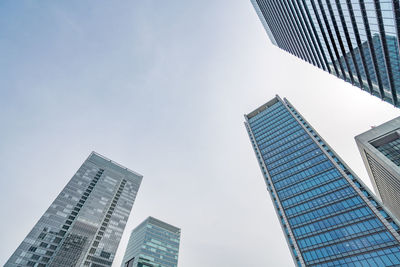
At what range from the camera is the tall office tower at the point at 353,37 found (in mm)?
39938

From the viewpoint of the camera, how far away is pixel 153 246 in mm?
111438

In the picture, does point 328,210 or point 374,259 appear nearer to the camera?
point 374,259

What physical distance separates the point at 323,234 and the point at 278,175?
93.4ft

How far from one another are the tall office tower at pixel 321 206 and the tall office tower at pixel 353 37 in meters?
27.5

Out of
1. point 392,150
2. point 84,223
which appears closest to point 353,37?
point 392,150

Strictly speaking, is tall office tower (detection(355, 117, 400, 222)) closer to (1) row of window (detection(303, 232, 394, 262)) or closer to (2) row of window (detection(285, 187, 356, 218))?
(2) row of window (detection(285, 187, 356, 218))

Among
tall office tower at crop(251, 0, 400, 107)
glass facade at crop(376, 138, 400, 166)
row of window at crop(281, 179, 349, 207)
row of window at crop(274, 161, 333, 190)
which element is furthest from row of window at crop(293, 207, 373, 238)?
tall office tower at crop(251, 0, 400, 107)

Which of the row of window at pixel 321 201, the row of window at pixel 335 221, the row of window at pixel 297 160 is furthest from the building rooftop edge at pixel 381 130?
the row of window at pixel 335 221

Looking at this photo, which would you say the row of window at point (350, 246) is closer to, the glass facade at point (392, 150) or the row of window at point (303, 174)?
the glass facade at point (392, 150)

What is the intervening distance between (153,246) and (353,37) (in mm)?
119586

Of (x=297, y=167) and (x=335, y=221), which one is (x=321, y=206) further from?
(x=297, y=167)

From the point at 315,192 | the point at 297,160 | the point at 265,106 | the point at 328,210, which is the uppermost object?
the point at 265,106

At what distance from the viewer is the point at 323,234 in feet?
196

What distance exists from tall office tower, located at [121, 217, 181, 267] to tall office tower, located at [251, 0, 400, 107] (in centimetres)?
11309
